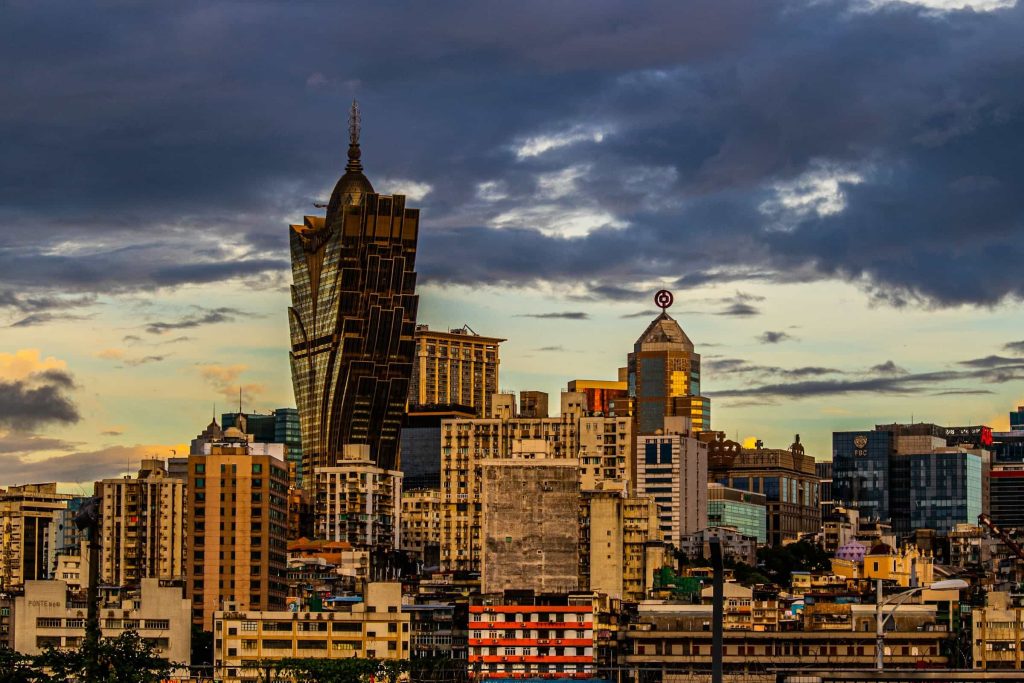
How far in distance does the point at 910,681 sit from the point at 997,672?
37.3 ft

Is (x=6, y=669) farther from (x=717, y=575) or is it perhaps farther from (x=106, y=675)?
(x=717, y=575)


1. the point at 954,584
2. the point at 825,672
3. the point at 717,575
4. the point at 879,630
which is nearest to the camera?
the point at 717,575

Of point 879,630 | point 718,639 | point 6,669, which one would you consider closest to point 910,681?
point 879,630

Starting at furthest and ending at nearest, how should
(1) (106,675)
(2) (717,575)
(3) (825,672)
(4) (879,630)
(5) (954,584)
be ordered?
(1) (106,675) < (4) (879,630) < (3) (825,672) < (5) (954,584) < (2) (717,575)

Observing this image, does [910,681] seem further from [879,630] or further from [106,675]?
[106,675]

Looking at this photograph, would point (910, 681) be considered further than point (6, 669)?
No

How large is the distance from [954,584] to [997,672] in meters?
19.5

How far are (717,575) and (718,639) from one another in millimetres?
2381

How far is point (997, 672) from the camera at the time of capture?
15788 centimetres

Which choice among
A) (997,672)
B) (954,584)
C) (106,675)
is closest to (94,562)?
(954,584)

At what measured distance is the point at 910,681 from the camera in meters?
149

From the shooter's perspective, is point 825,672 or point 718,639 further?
point 825,672

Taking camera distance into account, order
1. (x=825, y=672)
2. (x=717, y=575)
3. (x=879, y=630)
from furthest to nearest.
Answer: (x=879, y=630), (x=825, y=672), (x=717, y=575)

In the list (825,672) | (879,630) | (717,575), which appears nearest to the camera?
(717,575)
